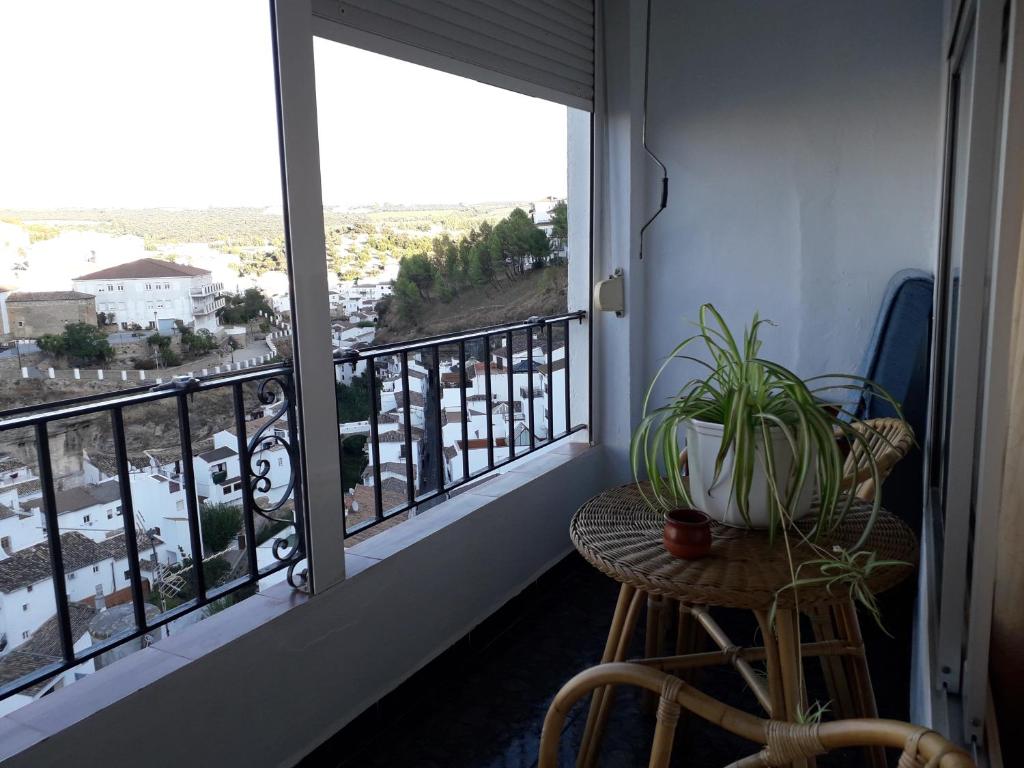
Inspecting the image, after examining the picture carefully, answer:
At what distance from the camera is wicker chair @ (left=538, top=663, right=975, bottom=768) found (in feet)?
2.93

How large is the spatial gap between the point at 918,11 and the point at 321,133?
2183 mm

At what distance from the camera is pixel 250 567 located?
204cm

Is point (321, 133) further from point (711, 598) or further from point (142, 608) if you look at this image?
point (711, 598)

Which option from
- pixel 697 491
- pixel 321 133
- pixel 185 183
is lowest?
pixel 697 491

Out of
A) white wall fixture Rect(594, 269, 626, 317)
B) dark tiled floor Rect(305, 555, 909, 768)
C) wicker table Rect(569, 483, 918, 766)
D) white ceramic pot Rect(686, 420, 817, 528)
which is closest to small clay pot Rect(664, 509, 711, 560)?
wicker table Rect(569, 483, 918, 766)

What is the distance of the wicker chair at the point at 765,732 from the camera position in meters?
0.89

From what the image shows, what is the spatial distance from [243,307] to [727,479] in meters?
1.17

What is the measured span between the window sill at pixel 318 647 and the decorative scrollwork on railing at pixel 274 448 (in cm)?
15

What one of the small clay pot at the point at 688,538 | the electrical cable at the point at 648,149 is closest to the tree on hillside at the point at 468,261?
the electrical cable at the point at 648,149

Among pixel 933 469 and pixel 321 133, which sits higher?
pixel 321 133

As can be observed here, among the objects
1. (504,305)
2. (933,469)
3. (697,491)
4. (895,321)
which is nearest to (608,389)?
(504,305)

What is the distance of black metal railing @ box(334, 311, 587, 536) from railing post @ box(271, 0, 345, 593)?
0.23m

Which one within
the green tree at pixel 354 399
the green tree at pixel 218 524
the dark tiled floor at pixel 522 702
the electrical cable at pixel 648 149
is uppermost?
the electrical cable at pixel 648 149

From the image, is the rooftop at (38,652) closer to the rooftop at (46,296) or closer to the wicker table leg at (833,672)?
the rooftop at (46,296)
